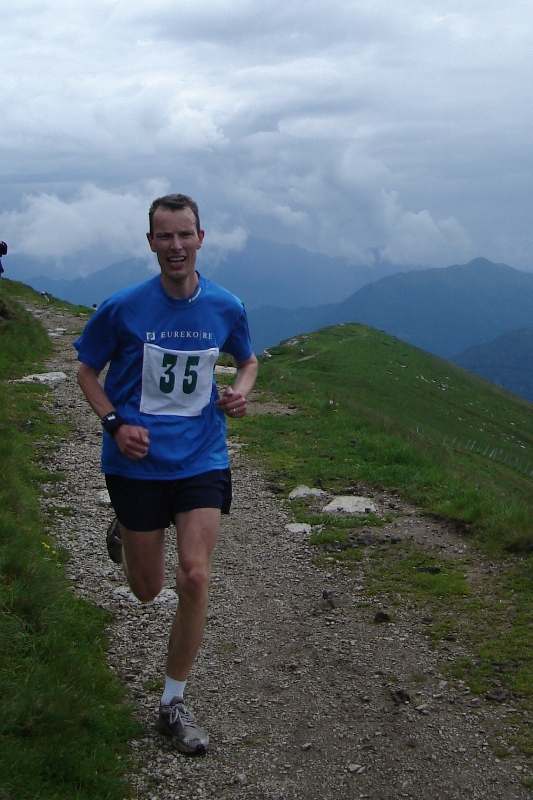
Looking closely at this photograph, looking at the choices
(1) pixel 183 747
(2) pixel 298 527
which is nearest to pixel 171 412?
(1) pixel 183 747

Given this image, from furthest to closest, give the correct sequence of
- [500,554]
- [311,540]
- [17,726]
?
[311,540], [500,554], [17,726]

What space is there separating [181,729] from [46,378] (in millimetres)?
16446

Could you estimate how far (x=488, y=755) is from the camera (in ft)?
19.0

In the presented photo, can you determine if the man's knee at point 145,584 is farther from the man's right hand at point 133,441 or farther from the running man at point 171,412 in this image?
the man's right hand at point 133,441

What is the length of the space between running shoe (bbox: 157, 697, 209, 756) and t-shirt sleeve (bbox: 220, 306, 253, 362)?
8.45 ft

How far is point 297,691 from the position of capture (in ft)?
22.3

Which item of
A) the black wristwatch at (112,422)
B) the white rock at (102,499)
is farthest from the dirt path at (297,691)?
the black wristwatch at (112,422)

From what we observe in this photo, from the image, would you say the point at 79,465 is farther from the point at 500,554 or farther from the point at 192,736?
the point at 192,736

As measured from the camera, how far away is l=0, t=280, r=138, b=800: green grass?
514cm

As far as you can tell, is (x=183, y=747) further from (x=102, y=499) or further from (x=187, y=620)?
(x=102, y=499)

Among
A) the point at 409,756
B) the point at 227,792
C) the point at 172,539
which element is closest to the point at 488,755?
the point at 409,756

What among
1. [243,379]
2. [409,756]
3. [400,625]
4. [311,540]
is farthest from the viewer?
[311,540]

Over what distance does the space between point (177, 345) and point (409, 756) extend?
322cm

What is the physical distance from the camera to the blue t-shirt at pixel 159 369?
591cm
